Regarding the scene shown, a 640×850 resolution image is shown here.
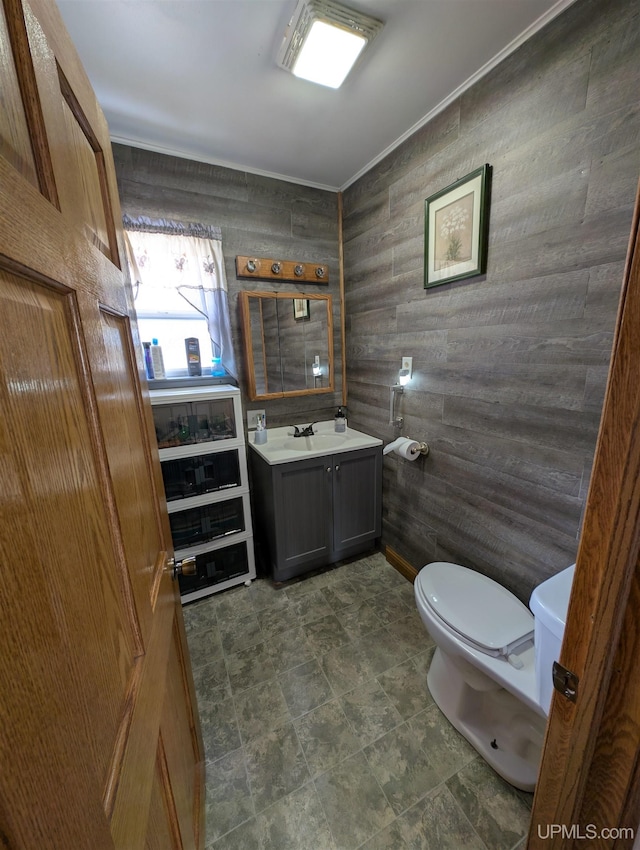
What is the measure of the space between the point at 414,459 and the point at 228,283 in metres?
1.57

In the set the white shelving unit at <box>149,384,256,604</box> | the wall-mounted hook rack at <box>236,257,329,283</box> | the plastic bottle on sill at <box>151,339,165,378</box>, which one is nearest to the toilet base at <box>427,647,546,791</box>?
the white shelving unit at <box>149,384,256,604</box>

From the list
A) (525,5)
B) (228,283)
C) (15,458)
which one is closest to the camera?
(15,458)

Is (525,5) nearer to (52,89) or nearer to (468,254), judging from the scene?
(468,254)

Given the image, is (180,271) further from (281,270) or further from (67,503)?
(67,503)

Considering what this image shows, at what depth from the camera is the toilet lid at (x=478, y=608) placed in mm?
1143

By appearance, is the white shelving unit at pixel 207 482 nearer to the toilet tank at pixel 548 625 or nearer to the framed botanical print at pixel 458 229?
the framed botanical print at pixel 458 229

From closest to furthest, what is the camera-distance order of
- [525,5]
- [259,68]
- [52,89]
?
[52,89] < [525,5] < [259,68]

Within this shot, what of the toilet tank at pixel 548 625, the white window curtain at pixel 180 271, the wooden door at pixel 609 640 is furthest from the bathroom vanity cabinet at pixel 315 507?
the wooden door at pixel 609 640

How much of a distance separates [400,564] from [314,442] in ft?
3.25

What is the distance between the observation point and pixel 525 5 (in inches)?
42.4

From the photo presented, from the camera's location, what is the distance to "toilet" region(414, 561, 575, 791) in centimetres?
95

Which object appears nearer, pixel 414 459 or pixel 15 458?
pixel 15 458

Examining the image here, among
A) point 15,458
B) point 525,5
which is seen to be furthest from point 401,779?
point 525,5

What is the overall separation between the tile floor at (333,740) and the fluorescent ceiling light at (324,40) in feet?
8.28
